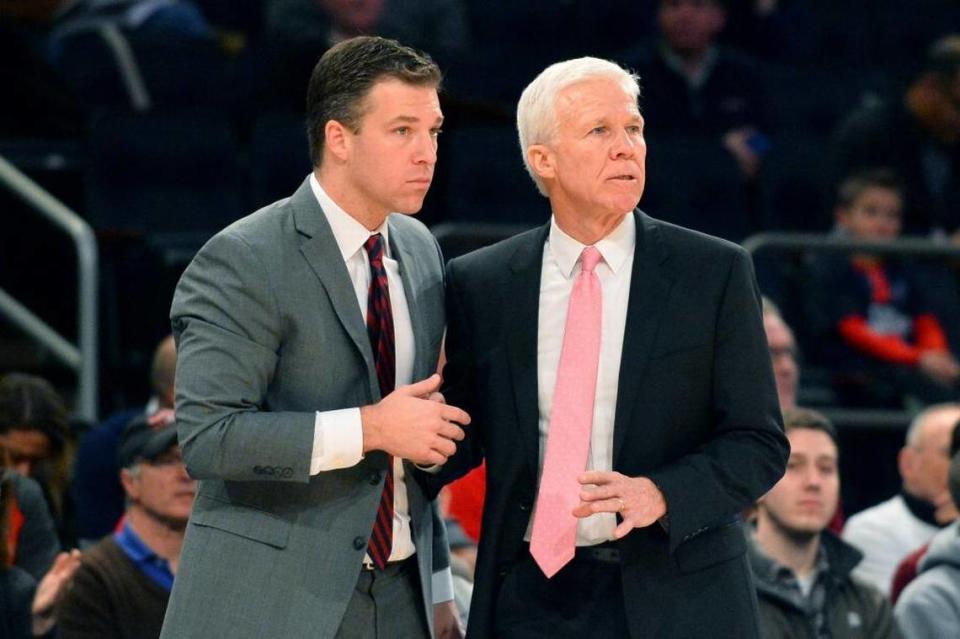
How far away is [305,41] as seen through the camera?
8.13 meters

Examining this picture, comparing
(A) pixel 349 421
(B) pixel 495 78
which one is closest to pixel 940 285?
(B) pixel 495 78

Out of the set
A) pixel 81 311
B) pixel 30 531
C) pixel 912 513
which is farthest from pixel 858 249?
→ pixel 30 531

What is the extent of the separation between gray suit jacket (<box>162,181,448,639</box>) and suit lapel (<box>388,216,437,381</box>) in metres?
0.14

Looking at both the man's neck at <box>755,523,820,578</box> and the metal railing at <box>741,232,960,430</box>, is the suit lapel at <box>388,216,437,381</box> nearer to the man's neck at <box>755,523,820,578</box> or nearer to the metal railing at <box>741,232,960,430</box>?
the man's neck at <box>755,523,820,578</box>

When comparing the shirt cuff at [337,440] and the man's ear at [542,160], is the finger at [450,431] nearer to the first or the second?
the shirt cuff at [337,440]

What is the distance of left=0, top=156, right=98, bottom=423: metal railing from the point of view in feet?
21.8

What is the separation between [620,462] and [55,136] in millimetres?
5325

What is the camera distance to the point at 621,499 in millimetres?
3086

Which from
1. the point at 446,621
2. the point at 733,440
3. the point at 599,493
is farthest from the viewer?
the point at 446,621

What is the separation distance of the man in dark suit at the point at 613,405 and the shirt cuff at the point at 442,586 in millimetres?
171

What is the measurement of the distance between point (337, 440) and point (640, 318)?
23.7 inches

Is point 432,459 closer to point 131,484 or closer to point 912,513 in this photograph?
point 131,484

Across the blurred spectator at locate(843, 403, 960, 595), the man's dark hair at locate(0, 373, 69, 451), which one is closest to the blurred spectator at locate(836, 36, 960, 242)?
the blurred spectator at locate(843, 403, 960, 595)

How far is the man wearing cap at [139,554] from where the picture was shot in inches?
193
